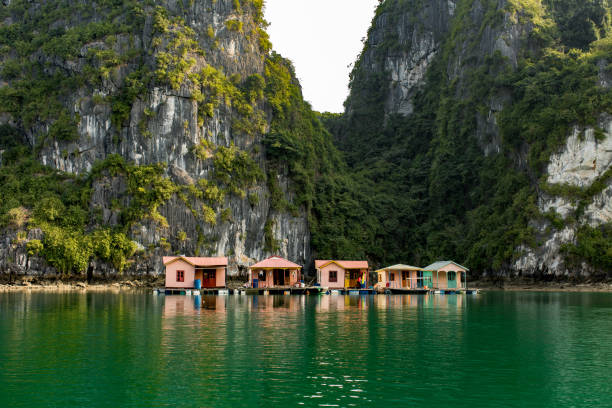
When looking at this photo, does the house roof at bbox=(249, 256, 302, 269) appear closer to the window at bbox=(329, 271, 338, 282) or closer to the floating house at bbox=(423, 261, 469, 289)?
the window at bbox=(329, 271, 338, 282)

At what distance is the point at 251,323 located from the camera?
2534 centimetres

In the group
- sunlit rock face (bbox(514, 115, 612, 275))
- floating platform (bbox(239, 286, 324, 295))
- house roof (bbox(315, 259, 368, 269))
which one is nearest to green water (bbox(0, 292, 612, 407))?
floating platform (bbox(239, 286, 324, 295))

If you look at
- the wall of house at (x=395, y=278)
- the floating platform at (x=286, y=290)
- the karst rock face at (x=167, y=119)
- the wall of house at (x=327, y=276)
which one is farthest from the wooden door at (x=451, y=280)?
the karst rock face at (x=167, y=119)

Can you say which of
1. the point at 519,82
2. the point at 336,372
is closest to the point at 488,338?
the point at 336,372

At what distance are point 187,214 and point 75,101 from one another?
65.6ft

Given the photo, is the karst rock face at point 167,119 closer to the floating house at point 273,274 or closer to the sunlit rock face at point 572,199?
the floating house at point 273,274

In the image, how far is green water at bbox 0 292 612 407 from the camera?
12656mm

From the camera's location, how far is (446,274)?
55.8 meters

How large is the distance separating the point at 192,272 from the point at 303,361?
41.1 m

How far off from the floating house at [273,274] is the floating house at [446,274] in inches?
524

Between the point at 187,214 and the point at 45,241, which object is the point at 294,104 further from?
the point at 45,241

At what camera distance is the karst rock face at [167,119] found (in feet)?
216

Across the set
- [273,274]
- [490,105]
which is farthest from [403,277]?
[490,105]

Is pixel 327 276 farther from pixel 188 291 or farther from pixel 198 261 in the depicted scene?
pixel 188 291
